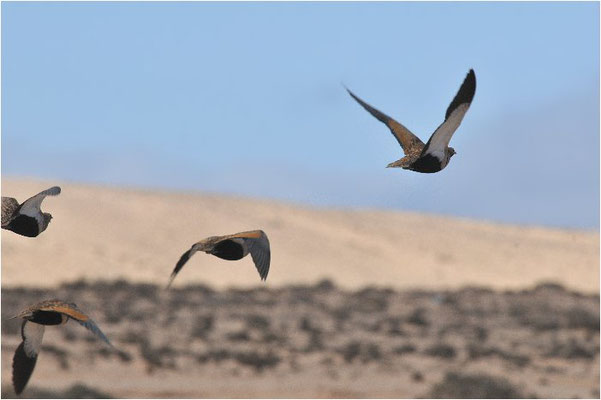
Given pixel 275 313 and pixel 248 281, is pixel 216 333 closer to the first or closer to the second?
pixel 275 313

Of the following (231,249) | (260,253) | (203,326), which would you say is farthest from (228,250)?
(203,326)

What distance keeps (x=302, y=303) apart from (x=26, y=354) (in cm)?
3362

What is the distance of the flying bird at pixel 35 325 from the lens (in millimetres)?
8500

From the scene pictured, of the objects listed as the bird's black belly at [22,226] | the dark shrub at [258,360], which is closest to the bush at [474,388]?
the dark shrub at [258,360]

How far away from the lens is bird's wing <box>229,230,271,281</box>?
9.00m

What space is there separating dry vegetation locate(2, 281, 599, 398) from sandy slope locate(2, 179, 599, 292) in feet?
42.0

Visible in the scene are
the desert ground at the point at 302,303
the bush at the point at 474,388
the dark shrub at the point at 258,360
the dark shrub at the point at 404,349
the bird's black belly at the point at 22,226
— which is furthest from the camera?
the dark shrub at the point at 404,349

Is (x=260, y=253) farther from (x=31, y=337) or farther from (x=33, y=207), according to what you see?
(x=31, y=337)

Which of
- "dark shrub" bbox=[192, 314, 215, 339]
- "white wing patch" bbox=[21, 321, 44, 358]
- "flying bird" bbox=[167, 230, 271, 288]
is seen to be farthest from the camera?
"dark shrub" bbox=[192, 314, 215, 339]

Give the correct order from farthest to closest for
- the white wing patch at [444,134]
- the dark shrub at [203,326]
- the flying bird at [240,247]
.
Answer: the dark shrub at [203,326] → the flying bird at [240,247] → the white wing patch at [444,134]

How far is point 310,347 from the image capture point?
103 feet

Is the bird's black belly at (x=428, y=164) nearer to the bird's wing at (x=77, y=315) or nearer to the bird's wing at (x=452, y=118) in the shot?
the bird's wing at (x=452, y=118)

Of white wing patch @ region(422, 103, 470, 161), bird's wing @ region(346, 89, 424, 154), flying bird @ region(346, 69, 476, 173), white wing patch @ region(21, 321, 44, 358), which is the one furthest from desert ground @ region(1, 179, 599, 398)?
white wing patch @ region(422, 103, 470, 161)

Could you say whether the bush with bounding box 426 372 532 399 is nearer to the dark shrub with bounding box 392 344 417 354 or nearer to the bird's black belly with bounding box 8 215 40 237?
the dark shrub with bounding box 392 344 417 354
